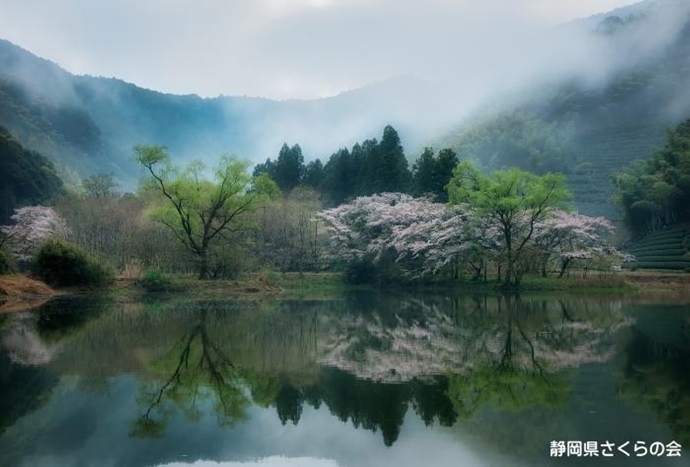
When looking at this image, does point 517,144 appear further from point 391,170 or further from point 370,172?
point 391,170

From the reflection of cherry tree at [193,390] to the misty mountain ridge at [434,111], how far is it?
64024mm

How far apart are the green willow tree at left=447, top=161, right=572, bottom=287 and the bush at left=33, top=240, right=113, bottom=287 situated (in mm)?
22108

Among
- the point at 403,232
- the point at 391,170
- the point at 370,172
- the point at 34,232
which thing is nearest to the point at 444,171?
the point at 391,170

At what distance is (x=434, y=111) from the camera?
153250 mm

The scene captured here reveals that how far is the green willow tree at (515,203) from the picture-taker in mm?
35906

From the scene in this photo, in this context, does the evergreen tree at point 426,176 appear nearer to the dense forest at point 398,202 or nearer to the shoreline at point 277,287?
the dense forest at point 398,202

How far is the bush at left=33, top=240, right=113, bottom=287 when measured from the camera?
112ft

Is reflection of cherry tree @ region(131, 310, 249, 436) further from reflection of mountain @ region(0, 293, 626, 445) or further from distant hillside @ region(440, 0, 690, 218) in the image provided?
distant hillside @ region(440, 0, 690, 218)

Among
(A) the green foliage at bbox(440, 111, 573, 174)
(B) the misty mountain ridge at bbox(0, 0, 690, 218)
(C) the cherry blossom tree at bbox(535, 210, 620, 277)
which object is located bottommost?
(C) the cherry blossom tree at bbox(535, 210, 620, 277)

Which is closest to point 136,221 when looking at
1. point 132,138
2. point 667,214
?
point 667,214

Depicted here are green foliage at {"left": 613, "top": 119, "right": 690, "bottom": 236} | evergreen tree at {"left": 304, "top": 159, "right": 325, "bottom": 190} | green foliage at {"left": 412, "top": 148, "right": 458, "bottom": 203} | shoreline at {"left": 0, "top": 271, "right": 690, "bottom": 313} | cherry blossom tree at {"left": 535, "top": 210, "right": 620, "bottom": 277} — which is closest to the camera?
shoreline at {"left": 0, "top": 271, "right": 690, "bottom": 313}

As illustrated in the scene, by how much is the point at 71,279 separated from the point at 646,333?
1172 inches

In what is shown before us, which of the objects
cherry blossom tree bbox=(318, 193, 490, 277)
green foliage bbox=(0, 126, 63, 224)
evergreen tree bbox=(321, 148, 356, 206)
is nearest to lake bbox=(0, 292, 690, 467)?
cherry blossom tree bbox=(318, 193, 490, 277)

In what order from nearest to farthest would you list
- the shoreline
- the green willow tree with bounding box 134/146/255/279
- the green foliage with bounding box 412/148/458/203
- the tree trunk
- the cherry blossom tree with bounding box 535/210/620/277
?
the shoreline < the cherry blossom tree with bounding box 535/210/620/277 < the green willow tree with bounding box 134/146/255/279 < the tree trunk < the green foliage with bounding box 412/148/458/203
